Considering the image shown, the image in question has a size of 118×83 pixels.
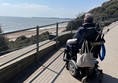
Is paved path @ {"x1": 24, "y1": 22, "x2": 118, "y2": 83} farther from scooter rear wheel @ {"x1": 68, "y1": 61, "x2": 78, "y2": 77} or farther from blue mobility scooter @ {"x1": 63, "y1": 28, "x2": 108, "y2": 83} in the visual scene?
blue mobility scooter @ {"x1": 63, "y1": 28, "x2": 108, "y2": 83}

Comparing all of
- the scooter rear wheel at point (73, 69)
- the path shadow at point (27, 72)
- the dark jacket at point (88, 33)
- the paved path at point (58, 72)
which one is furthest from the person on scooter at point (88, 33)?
the path shadow at point (27, 72)

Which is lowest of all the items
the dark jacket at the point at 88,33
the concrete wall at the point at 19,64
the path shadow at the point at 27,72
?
the path shadow at the point at 27,72

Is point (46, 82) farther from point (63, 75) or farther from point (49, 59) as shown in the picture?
point (49, 59)

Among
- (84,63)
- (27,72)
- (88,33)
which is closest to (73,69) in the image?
(84,63)

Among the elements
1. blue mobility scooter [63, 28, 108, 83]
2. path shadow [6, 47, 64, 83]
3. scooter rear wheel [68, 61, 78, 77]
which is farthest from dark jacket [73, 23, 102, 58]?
path shadow [6, 47, 64, 83]

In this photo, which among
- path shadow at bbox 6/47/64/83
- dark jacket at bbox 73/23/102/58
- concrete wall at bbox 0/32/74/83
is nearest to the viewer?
concrete wall at bbox 0/32/74/83

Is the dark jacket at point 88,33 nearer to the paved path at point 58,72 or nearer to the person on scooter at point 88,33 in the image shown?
the person on scooter at point 88,33

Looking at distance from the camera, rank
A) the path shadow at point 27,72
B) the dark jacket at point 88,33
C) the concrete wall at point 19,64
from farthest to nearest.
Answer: the path shadow at point 27,72 < the dark jacket at point 88,33 < the concrete wall at point 19,64

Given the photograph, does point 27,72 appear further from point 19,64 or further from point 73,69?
point 73,69

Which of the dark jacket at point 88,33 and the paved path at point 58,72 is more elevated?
the dark jacket at point 88,33

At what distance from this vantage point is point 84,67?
602 cm

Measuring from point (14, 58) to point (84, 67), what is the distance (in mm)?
1771

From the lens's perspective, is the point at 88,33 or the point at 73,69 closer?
the point at 88,33

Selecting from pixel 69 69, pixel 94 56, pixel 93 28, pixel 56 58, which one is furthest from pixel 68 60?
pixel 56 58
